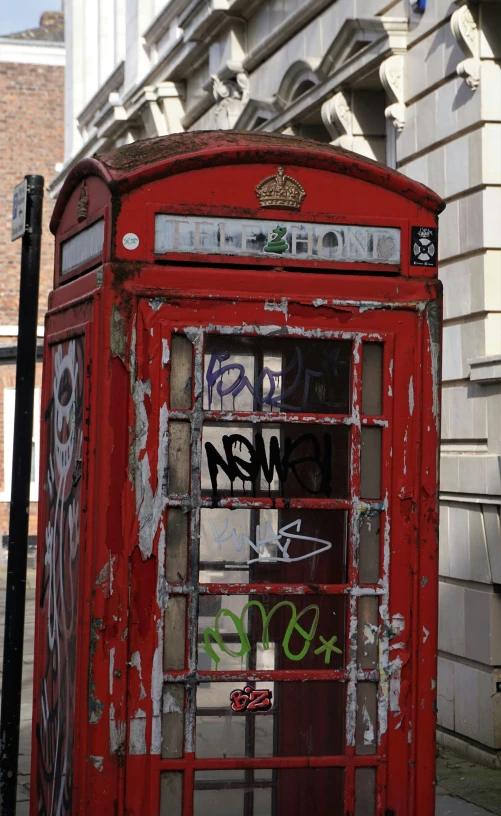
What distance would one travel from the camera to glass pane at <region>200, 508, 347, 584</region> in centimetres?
430

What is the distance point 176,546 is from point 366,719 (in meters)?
0.88

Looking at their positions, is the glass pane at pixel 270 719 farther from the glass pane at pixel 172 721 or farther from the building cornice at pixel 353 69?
the building cornice at pixel 353 69

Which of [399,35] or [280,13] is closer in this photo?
[399,35]

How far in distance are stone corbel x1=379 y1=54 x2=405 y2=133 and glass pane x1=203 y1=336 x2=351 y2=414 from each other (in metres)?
5.81

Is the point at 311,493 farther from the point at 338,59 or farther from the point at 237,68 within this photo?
the point at 237,68

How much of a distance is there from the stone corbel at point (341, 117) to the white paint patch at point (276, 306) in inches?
263

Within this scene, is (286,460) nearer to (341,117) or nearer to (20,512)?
(20,512)

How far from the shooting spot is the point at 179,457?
421cm

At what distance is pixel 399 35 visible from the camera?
31.5 ft

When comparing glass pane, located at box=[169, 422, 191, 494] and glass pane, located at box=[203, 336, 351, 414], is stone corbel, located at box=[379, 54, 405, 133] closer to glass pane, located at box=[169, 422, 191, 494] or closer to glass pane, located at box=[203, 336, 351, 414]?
glass pane, located at box=[203, 336, 351, 414]

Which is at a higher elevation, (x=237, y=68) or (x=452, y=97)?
(x=237, y=68)

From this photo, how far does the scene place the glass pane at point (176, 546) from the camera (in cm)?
420

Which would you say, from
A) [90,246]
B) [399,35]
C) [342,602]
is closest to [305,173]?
[90,246]

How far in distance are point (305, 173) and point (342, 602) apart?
1.45 metres
